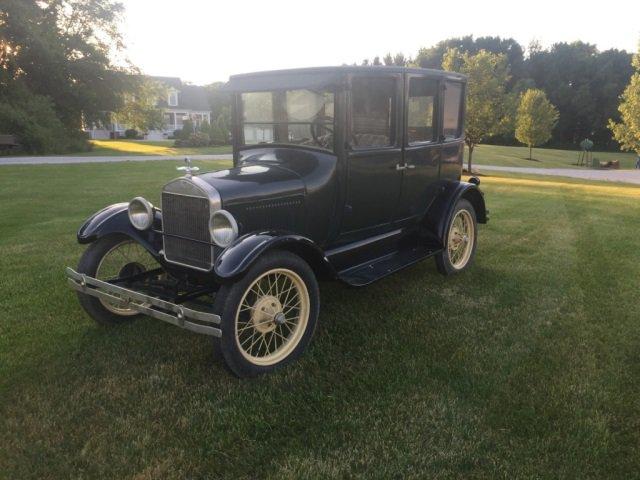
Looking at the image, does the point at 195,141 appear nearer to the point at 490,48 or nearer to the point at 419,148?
the point at 419,148

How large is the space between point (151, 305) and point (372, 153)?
2.26m

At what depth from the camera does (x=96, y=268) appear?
3994 mm

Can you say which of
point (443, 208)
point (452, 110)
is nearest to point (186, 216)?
point (443, 208)

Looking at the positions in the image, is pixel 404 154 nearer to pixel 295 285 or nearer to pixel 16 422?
pixel 295 285

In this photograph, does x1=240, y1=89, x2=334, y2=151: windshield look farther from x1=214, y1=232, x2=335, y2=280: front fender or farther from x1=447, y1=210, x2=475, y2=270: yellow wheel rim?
x1=447, y1=210, x2=475, y2=270: yellow wheel rim

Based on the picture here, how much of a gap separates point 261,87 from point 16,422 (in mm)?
→ 3105

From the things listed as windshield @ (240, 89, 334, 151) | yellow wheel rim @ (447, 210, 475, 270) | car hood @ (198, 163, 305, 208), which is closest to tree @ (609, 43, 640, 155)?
yellow wheel rim @ (447, 210, 475, 270)

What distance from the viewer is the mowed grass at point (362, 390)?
2.53 m

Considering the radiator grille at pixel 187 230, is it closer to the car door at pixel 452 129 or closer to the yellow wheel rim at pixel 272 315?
the yellow wheel rim at pixel 272 315

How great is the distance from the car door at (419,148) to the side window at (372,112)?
202 mm

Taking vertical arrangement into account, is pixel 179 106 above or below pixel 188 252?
above

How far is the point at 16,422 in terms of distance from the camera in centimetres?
280

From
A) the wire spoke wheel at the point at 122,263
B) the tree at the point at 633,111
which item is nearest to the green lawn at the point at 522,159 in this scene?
the tree at the point at 633,111

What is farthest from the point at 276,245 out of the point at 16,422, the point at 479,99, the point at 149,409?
the point at 479,99
